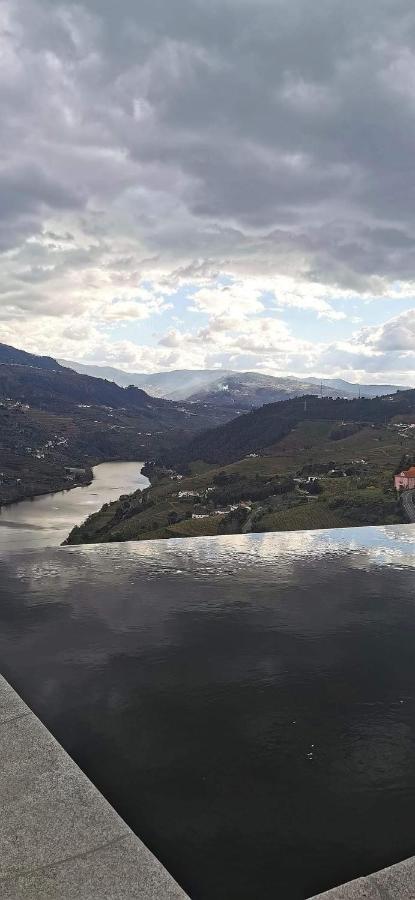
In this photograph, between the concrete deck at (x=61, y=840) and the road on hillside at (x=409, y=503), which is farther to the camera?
the road on hillside at (x=409, y=503)

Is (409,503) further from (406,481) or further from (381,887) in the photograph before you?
(381,887)

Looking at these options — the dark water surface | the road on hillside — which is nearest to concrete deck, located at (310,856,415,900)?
the dark water surface

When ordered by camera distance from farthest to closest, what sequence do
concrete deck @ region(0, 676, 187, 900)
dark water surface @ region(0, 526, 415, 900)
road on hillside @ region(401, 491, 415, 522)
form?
1. road on hillside @ region(401, 491, 415, 522)
2. dark water surface @ region(0, 526, 415, 900)
3. concrete deck @ region(0, 676, 187, 900)

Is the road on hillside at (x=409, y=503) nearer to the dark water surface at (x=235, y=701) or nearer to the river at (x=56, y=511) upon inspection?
the dark water surface at (x=235, y=701)

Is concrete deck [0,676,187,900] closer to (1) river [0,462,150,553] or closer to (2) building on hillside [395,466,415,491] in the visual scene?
(1) river [0,462,150,553]

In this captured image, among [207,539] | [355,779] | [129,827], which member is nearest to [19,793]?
[129,827]

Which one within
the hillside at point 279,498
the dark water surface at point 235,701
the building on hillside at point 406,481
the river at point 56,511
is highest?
the dark water surface at point 235,701

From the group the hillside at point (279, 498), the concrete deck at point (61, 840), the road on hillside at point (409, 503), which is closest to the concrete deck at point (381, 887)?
the concrete deck at point (61, 840)
